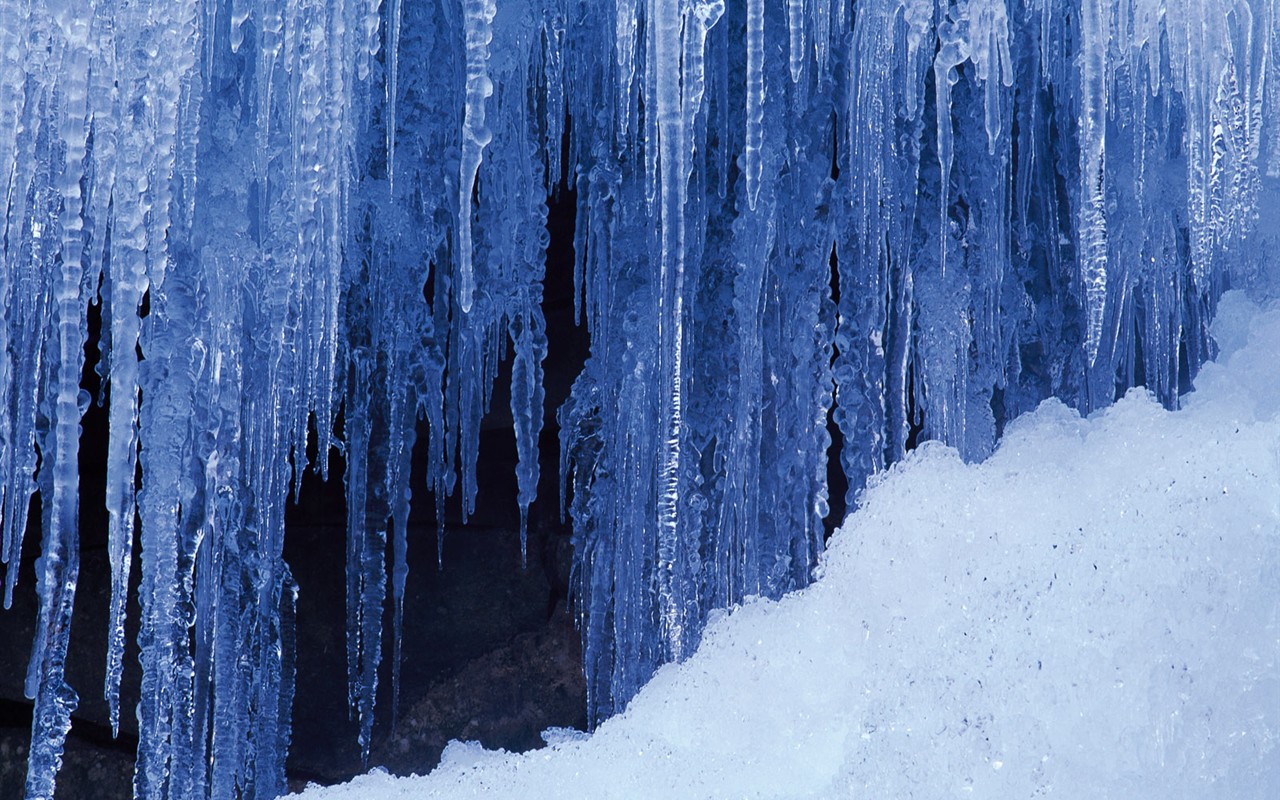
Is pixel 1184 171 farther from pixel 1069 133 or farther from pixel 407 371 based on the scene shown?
pixel 407 371

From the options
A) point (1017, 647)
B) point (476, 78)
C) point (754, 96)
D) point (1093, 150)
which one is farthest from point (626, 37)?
point (1017, 647)

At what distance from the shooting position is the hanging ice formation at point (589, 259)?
3098 mm

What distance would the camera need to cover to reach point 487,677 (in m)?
5.07

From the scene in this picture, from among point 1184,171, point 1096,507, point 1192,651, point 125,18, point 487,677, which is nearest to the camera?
point 1192,651

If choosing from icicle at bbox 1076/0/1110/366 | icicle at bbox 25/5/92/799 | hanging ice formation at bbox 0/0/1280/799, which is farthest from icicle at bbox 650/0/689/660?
icicle at bbox 25/5/92/799

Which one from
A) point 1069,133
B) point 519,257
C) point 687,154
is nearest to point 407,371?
point 519,257

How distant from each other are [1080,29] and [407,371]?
2297 millimetres

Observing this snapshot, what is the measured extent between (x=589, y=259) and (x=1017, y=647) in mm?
2135

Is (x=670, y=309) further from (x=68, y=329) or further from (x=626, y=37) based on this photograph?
(x=68, y=329)

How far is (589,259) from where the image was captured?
402cm

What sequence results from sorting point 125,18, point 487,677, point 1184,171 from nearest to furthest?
point 125,18 < point 1184,171 < point 487,677

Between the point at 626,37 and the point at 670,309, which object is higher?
the point at 626,37

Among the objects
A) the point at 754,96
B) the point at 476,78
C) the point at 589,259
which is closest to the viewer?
the point at 476,78

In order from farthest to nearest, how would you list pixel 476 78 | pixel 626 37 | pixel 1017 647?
pixel 626 37 → pixel 476 78 → pixel 1017 647
